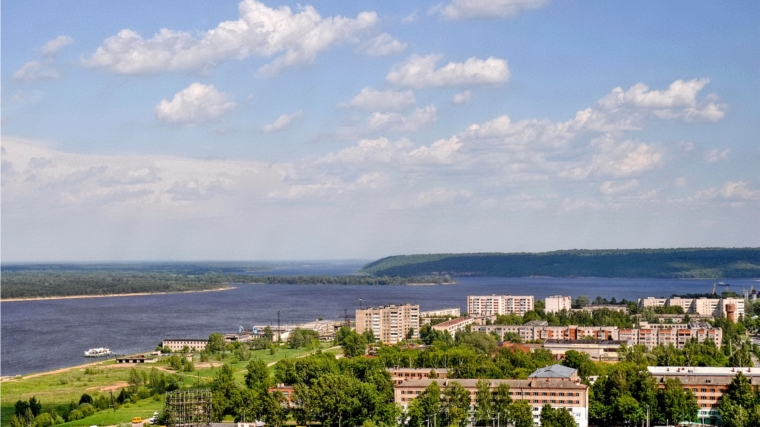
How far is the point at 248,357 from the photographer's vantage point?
28719mm

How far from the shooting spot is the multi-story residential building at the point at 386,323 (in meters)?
35.8

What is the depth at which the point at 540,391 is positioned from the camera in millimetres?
18453

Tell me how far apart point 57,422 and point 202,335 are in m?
19.2

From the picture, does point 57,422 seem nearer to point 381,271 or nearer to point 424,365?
point 424,365

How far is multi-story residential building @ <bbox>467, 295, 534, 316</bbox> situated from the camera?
46.7 meters

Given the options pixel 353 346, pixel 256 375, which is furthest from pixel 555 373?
pixel 353 346

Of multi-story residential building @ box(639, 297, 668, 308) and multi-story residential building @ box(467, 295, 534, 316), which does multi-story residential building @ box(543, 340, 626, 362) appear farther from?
multi-story residential building @ box(639, 297, 668, 308)

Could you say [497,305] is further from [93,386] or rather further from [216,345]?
[93,386]

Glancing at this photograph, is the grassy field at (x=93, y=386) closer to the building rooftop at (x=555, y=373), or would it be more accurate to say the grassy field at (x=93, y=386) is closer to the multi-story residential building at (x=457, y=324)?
the multi-story residential building at (x=457, y=324)

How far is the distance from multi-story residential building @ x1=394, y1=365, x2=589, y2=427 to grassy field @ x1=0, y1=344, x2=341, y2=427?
556 cm

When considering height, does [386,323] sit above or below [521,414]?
above

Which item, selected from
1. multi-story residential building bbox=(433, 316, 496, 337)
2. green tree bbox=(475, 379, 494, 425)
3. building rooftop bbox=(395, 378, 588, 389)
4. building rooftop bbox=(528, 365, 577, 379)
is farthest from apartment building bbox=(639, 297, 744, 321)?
green tree bbox=(475, 379, 494, 425)

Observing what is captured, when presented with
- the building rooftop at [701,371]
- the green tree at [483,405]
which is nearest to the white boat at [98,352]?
the green tree at [483,405]

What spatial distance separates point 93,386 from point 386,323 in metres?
14.7
